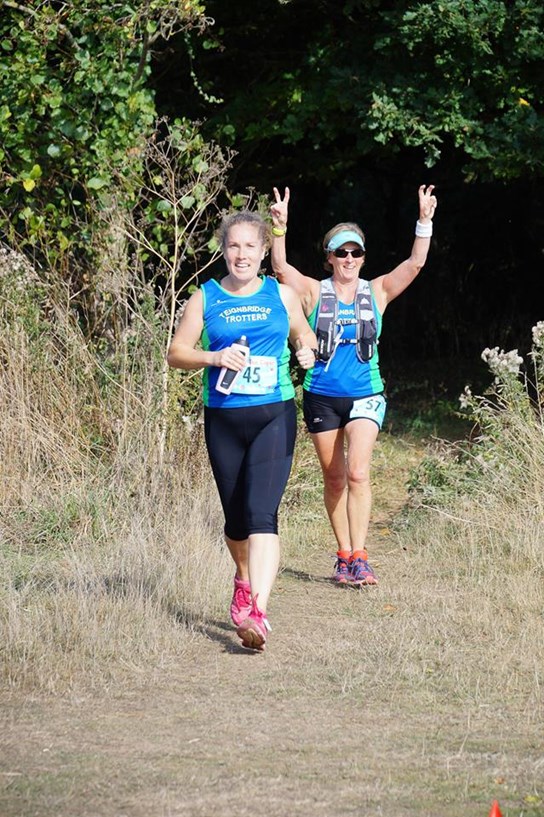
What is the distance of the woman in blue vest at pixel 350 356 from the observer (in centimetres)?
711

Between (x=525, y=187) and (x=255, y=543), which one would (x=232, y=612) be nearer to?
(x=255, y=543)

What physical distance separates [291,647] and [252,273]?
1.74m

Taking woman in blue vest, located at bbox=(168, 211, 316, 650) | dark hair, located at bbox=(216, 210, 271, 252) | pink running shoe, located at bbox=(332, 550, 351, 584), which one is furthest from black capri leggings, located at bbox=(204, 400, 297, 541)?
pink running shoe, located at bbox=(332, 550, 351, 584)

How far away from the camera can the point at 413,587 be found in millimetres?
7070

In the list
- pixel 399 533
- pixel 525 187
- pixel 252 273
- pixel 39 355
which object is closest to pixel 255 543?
pixel 252 273

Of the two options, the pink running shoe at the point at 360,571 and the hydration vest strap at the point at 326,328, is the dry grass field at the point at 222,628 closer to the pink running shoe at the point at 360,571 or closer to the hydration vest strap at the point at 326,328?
the pink running shoe at the point at 360,571

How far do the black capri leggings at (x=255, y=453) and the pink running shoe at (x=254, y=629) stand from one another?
0.37 meters

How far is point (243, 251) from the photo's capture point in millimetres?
5816

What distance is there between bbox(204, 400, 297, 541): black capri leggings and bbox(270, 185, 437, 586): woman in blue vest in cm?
121

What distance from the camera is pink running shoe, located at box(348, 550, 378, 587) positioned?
718 cm

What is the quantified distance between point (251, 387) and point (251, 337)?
0.22 metres

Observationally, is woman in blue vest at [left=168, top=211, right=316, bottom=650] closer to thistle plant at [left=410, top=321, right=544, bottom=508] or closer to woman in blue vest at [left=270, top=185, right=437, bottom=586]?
woman in blue vest at [left=270, top=185, right=437, bottom=586]

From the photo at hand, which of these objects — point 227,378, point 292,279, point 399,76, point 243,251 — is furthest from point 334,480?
point 399,76

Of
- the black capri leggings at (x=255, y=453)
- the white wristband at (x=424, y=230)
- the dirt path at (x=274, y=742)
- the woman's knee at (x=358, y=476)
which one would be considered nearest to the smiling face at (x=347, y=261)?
the white wristband at (x=424, y=230)
